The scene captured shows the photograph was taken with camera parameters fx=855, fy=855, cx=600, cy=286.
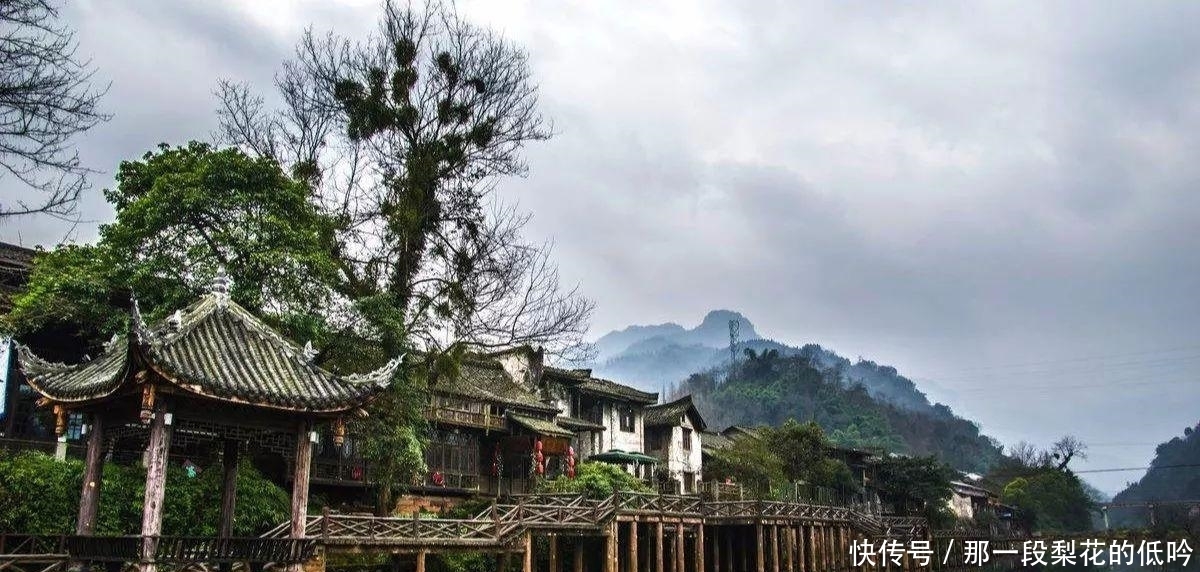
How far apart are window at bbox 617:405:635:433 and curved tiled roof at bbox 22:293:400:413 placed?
32.6m

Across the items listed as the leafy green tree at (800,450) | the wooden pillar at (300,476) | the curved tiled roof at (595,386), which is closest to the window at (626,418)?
the curved tiled roof at (595,386)

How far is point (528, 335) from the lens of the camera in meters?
25.7

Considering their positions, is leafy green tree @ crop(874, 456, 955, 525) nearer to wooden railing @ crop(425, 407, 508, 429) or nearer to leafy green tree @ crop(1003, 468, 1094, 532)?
leafy green tree @ crop(1003, 468, 1094, 532)

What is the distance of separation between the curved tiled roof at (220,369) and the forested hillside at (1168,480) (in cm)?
13270

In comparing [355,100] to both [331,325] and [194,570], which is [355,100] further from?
[194,570]

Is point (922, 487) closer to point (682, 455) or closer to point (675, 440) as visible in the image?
point (682, 455)

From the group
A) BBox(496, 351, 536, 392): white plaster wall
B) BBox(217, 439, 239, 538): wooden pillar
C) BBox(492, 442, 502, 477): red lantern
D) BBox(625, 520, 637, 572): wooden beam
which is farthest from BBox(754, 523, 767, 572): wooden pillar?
BBox(217, 439, 239, 538): wooden pillar

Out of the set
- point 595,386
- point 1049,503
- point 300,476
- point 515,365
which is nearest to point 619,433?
point 595,386

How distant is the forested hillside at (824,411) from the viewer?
112 m

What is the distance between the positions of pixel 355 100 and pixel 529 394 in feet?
57.7

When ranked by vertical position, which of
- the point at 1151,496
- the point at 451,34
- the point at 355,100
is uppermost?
the point at 451,34

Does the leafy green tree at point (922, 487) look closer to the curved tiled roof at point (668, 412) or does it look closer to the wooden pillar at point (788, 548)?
the curved tiled roof at point (668, 412)

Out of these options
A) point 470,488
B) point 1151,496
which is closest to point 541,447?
point 470,488

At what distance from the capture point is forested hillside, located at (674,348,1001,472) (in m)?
112
